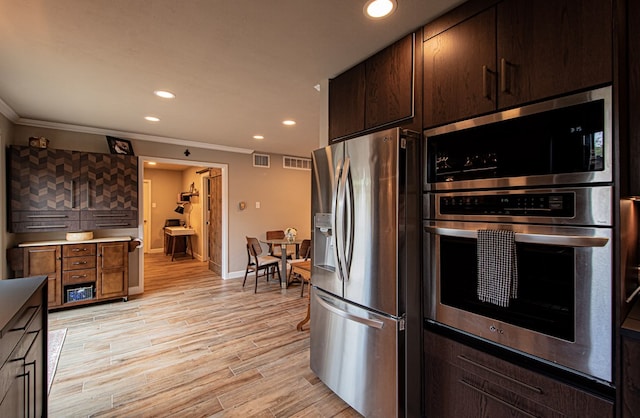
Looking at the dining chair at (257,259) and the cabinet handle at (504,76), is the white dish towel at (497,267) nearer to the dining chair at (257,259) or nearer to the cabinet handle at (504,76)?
the cabinet handle at (504,76)

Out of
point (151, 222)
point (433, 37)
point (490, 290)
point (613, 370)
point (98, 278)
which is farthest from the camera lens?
point (151, 222)

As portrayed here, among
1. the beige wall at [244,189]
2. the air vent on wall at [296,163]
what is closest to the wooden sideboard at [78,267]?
the beige wall at [244,189]

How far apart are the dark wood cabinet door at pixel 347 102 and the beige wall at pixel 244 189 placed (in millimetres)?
3534

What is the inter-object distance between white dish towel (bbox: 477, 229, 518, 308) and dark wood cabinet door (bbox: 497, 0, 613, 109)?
0.60 meters

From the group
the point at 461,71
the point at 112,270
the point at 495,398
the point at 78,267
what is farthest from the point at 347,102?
the point at 78,267

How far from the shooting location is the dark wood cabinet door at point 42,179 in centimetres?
339

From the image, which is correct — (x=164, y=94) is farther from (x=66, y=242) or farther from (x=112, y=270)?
(x=112, y=270)

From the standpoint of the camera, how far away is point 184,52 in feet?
6.55

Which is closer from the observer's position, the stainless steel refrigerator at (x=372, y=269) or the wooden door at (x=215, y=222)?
the stainless steel refrigerator at (x=372, y=269)

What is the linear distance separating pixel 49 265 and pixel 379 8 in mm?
4581

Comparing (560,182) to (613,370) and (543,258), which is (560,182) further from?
(613,370)

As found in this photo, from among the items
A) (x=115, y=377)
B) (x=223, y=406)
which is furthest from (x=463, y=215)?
(x=115, y=377)

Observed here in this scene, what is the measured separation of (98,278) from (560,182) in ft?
16.1

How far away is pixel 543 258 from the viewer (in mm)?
1172
